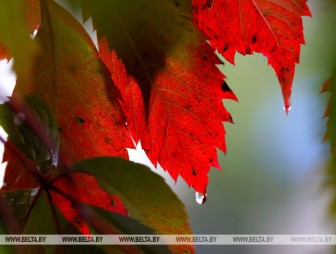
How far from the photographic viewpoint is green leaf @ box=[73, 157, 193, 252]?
12.5 inches

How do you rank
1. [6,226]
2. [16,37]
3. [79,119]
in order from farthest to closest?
[79,119] < [6,226] < [16,37]

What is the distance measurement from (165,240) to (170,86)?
0.15m

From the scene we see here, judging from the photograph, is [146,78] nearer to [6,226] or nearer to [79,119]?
[79,119]

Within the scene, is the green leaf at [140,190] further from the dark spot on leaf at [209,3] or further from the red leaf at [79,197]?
the dark spot on leaf at [209,3]

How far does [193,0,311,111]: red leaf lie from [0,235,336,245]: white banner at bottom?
0.12 meters

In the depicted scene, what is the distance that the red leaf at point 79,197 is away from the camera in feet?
1.06

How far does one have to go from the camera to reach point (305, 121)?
45cm

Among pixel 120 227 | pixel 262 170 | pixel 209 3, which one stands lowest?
pixel 262 170

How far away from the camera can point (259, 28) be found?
418 mm

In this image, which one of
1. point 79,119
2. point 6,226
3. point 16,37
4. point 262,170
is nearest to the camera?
point 16,37

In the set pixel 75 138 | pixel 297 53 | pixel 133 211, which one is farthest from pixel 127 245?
pixel 297 53

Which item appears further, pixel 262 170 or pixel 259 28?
pixel 262 170

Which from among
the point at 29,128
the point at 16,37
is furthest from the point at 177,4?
the point at 16,37

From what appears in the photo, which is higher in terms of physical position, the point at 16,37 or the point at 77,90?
the point at 16,37
